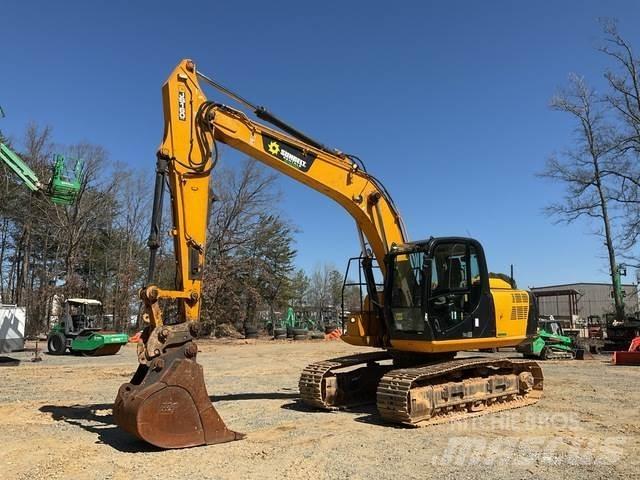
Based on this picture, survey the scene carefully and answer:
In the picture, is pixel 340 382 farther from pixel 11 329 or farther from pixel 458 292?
pixel 11 329

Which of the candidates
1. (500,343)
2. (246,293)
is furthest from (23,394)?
(246,293)

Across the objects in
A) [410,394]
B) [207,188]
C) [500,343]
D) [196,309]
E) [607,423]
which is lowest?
[607,423]

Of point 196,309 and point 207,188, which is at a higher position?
point 207,188

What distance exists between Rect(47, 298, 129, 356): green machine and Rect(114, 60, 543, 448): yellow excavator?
15593 millimetres

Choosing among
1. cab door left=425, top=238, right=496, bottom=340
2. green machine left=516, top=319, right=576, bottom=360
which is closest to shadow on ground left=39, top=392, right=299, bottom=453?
cab door left=425, top=238, right=496, bottom=340

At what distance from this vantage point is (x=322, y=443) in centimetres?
737

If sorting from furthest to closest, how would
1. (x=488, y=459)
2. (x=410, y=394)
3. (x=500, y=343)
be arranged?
(x=500, y=343) → (x=410, y=394) → (x=488, y=459)

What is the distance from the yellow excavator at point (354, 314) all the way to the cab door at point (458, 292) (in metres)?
0.02

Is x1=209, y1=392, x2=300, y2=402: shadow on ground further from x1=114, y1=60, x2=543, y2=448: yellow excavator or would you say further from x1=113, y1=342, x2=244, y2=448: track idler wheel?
x1=113, y1=342, x2=244, y2=448: track idler wheel

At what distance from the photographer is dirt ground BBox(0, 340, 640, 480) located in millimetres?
6094

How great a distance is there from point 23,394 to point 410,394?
851cm

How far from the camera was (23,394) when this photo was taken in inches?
466

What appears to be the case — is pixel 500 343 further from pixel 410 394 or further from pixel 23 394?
pixel 23 394

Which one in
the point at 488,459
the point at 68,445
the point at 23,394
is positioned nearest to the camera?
the point at 488,459
